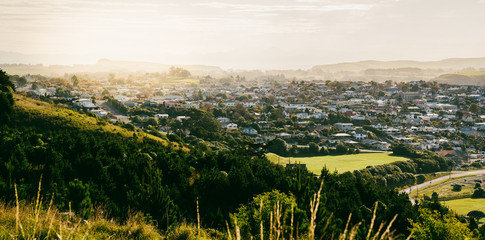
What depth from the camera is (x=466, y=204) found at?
34.2m

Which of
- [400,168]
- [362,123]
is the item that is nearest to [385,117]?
[362,123]

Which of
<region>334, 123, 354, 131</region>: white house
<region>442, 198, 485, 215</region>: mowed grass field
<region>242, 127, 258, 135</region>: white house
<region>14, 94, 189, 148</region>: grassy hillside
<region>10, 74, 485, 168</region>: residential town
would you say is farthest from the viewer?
<region>334, 123, 354, 131</region>: white house

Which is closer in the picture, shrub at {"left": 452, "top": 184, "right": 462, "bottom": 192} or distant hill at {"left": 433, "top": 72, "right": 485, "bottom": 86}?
shrub at {"left": 452, "top": 184, "right": 462, "bottom": 192}

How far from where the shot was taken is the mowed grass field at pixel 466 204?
32031 millimetres

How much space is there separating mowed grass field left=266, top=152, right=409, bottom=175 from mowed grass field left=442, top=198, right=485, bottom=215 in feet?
34.3

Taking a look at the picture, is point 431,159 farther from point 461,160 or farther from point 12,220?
point 12,220

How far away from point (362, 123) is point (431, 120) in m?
21.1

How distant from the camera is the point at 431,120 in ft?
279

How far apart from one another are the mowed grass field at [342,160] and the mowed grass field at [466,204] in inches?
412

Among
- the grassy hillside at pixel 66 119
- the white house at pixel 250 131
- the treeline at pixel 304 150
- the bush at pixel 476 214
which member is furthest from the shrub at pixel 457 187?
the white house at pixel 250 131

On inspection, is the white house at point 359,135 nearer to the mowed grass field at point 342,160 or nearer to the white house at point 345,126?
the white house at point 345,126

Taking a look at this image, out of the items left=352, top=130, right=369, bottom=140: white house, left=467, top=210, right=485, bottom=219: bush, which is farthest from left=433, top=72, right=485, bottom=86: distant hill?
left=467, top=210, right=485, bottom=219: bush

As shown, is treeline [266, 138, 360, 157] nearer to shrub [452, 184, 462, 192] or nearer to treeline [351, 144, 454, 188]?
treeline [351, 144, 454, 188]

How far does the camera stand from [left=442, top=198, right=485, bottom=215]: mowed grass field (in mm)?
32031
